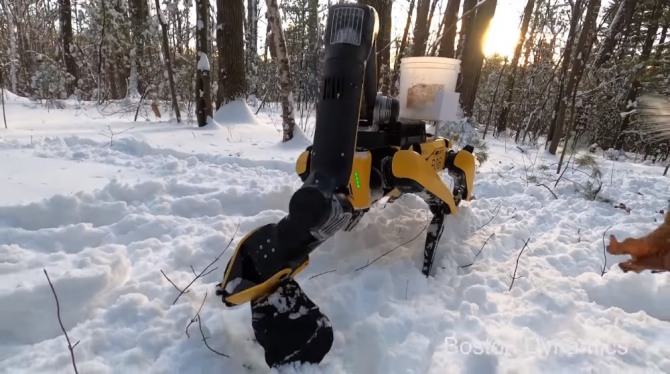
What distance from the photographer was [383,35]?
5.43 meters

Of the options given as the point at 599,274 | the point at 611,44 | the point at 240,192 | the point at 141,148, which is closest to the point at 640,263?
the point at 599,274

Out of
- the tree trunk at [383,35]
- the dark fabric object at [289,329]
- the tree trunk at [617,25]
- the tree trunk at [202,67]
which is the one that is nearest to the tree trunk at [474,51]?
the tree trunk at [617,25]

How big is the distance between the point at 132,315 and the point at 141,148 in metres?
2.68

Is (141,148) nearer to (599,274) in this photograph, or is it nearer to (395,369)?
(395,369)

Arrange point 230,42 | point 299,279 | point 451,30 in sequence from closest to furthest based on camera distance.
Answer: point 299,279 → point 230,42 → point 451,30

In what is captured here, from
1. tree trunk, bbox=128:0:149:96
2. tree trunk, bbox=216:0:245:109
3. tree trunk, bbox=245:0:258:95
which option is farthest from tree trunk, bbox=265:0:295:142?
tree trunk, bbox=245:0:258:95

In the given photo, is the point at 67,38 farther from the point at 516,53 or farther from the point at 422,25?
the point at 516,53

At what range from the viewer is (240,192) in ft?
9.02

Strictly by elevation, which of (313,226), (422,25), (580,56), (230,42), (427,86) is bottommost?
(313,226)

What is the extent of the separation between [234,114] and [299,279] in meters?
5.18

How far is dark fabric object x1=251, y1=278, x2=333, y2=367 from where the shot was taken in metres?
1.28

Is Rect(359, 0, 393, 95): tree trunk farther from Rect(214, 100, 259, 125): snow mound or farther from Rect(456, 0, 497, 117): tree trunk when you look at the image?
Rect(456, 0, 497, 117): tree trunk

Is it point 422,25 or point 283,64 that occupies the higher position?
point 422,25

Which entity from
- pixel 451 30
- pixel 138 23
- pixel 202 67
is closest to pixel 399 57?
pixel 451 30
